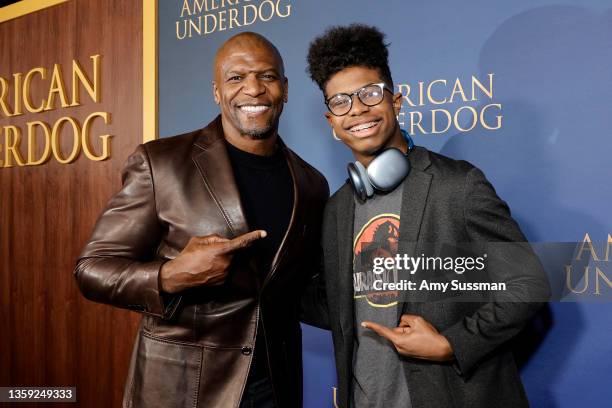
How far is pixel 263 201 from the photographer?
1.71 meters

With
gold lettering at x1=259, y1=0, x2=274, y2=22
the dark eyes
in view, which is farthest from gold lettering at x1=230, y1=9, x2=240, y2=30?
the dark eyes

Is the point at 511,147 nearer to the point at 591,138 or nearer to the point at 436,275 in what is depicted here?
the point at 591,138

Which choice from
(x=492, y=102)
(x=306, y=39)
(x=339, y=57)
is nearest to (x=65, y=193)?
(x=306, y=39)

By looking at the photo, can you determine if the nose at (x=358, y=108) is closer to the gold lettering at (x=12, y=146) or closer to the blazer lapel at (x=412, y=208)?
the blazer lapel at (x=412, y=208)

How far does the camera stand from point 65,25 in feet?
10.7

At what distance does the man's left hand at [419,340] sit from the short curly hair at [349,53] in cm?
71

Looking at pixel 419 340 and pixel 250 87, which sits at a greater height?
pixel 250 87

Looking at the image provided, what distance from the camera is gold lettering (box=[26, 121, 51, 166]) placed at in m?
3.31

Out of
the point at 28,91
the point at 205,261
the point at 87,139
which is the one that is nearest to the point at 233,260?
the point at 205,261

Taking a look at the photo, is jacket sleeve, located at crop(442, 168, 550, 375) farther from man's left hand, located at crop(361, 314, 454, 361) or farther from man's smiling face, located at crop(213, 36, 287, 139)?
man's smiling face, located at crop(213, 36, 287, 139)

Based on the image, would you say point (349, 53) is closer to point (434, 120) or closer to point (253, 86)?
point (253, 86)

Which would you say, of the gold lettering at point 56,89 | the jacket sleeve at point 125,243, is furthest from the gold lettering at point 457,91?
the gold lettering at point 56,89

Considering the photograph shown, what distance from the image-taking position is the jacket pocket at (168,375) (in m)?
1.62

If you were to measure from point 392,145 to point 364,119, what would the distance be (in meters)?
0.13
